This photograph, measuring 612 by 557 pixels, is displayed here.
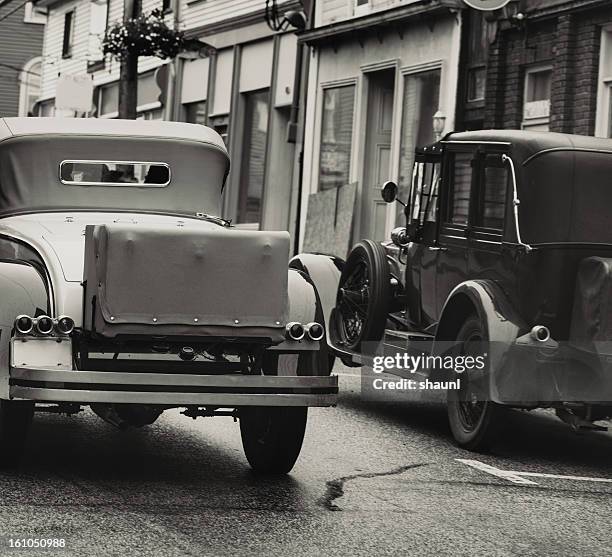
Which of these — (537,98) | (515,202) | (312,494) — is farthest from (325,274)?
(537,98)

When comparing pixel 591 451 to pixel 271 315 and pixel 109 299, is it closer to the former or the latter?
pixel 271 315

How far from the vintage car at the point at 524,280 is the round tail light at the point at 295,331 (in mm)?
1960

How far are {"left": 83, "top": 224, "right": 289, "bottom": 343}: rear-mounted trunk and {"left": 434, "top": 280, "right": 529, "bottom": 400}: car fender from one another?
2.14 m

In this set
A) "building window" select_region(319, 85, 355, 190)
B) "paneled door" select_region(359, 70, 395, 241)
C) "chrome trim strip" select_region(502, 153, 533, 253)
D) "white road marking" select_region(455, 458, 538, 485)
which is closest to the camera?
"white road marking" select_region(455, 458, 538, 485)

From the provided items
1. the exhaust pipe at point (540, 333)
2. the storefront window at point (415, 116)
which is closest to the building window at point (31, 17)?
the storefront window at point (415, 116)

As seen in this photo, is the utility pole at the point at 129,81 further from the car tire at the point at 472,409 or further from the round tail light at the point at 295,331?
the round tail light at the point at 295,331

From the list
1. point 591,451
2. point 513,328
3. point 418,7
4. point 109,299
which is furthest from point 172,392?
point 418,7

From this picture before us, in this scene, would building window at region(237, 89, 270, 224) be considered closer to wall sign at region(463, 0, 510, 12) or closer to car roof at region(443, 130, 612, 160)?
wall sign at region(463, 0, 510, 12)

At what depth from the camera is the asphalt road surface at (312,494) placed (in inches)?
247

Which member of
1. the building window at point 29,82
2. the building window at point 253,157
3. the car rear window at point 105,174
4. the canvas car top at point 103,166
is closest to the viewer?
the canvas car top at point 103,166

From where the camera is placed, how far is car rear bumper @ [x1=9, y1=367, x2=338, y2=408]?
7.03m

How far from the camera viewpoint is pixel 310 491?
24.8 feet

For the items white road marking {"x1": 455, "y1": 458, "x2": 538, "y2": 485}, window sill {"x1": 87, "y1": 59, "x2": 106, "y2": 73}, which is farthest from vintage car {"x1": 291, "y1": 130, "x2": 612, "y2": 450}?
window sill {"x1": 87, "y1": 59, "x2": 106, "y2": 73}

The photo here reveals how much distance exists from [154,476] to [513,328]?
2.60 m
